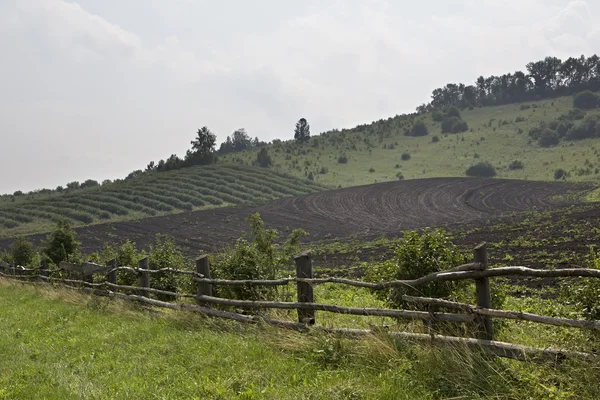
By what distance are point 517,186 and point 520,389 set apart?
59222mm

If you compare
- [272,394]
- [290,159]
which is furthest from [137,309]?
[290,159]

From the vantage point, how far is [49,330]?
427 inches

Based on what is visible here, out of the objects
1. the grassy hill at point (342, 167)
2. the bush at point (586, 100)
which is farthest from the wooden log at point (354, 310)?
the bush at point (586, 100)

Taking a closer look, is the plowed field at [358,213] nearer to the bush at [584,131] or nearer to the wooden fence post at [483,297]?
the bush at [584,131]

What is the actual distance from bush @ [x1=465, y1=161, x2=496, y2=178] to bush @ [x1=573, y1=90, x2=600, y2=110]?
138ft

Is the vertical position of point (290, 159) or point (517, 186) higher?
point (290, 159)

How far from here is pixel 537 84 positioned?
135 m

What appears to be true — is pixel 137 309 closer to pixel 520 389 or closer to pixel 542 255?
pixel 520 389

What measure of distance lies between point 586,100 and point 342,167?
5490 cm

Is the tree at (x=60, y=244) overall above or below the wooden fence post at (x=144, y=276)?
above

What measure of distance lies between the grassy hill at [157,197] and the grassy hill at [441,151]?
1016 cm

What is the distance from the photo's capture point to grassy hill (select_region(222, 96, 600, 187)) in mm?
78562

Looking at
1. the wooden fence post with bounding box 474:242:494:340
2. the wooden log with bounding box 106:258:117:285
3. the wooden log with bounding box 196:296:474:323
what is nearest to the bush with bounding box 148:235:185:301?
the wooden log with bounding box 106:258:117:285

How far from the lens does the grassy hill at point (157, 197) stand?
59688mm
